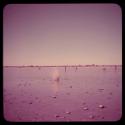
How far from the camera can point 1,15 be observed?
2127mm

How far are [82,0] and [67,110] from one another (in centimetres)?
180

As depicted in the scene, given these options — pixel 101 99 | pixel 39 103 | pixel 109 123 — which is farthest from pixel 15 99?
pixel 109 123

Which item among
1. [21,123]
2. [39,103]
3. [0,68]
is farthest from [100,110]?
[0,68]

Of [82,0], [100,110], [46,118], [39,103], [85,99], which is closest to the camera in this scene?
[82,0]

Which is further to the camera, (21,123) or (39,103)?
(39,103)

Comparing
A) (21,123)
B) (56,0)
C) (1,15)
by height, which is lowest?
(21,123)

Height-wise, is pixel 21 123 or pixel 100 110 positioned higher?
pixel 21 123

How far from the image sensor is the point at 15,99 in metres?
4.15

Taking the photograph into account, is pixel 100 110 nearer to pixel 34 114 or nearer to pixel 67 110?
pixel 67 110

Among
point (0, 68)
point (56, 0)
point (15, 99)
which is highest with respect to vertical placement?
point (56, 0)

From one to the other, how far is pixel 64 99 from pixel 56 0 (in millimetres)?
2375

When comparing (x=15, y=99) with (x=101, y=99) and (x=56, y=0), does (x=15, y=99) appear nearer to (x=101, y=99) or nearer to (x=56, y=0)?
(x=101, y=99)

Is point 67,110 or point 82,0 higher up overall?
point 82,0

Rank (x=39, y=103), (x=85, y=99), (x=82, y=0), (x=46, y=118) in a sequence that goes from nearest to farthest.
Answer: (x=82, y=0) → (x=46, y=118) → (x=39, y=103) → (x=85, y=99)
